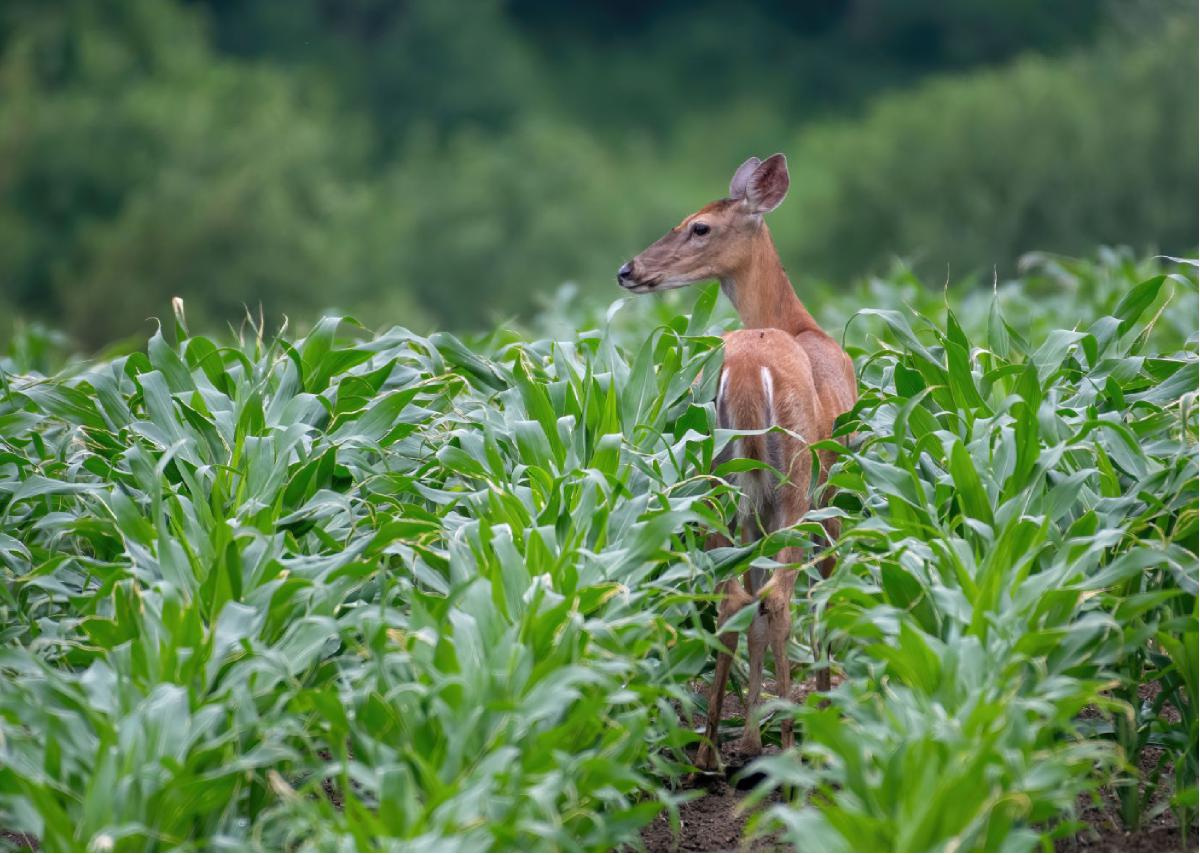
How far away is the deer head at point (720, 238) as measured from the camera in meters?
5.83

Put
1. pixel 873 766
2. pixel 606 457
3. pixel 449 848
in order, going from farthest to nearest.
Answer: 1. pixel 606 457
2. pixel 873 766
3. pixel 449 848

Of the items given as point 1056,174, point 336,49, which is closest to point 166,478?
point 1056,174

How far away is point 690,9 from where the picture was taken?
42.2 metres

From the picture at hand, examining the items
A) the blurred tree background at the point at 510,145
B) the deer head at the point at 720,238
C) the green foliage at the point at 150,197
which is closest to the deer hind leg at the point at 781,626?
the deer head at the point at 720,238

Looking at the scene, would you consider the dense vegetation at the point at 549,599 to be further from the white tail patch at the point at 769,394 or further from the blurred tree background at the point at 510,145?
the blurred tree background at the point at 510,145

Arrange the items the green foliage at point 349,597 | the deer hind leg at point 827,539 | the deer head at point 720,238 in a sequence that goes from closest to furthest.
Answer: the green foliage at point 349,597 < the deer hind leg at point 827,539 < the deer head at point 720,238

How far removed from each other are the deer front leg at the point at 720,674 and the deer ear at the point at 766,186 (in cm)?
185

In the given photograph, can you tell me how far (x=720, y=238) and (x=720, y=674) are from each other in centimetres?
196

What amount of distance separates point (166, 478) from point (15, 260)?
20408 mm

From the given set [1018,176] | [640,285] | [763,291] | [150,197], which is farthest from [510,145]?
[763,291]

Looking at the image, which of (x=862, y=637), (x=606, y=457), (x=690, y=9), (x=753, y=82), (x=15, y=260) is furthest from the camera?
(x=690, y=9)

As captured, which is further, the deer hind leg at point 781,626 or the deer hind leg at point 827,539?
the deer hind leg at point 827,539

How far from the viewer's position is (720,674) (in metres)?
4.42

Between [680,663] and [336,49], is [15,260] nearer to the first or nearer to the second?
[336,49]
